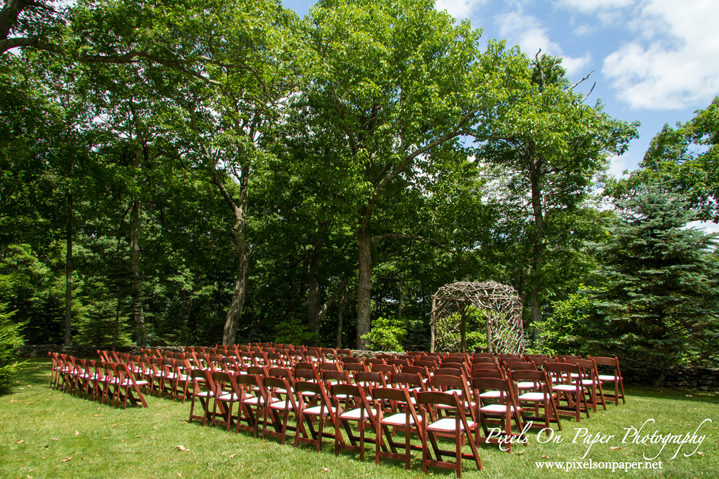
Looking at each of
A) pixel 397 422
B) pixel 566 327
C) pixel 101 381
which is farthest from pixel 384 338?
pixel 397 422

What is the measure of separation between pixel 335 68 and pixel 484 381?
516 inches

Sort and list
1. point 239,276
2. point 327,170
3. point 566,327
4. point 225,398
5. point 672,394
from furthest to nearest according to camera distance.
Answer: point 239,276 < point 327,170 < point 566,327 < point 672,394 < point 225,398

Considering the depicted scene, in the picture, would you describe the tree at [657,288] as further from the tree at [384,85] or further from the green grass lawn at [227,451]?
the tree at [384,85]

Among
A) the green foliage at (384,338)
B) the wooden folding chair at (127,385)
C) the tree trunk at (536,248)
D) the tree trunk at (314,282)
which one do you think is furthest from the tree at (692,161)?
the wooden folding chair at (127,385)

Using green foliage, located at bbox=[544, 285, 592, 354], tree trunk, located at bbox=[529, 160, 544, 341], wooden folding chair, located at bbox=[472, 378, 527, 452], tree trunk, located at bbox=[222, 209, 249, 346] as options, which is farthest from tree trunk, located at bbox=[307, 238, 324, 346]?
wooden folding chair, located at bbox=[472, 378, 527, 452]

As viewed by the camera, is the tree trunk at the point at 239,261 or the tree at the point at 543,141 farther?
the tree trunk at the point at 239,261

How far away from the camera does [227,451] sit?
4.46 meters

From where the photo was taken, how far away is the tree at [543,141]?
48.4 feet

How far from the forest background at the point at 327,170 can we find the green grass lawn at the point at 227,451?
4194 mm

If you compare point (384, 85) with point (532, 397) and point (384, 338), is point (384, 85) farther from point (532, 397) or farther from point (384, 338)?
point (532, 397)

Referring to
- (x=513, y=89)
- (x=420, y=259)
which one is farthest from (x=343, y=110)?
(x=420, y=259)

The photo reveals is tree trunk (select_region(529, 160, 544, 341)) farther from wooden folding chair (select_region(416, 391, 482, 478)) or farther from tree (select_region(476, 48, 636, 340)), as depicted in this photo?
wooden folding chair (select_region(416, 391, 482, 478))

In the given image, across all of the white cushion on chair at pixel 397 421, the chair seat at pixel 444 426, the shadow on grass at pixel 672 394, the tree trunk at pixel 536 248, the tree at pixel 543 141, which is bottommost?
the shadow on grass at pixel 672 394

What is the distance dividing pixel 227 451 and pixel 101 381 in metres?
4.51
